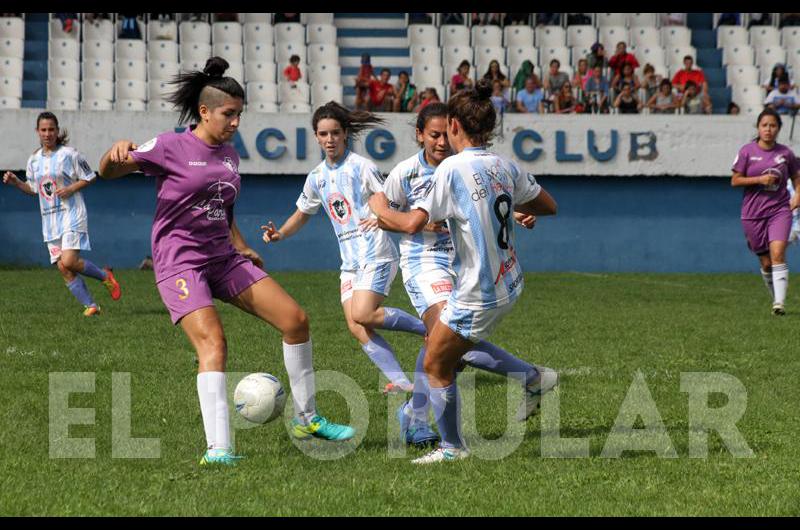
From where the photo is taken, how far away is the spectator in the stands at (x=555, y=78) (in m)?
23.9

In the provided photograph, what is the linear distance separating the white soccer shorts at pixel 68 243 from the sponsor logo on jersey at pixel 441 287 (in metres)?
7.21

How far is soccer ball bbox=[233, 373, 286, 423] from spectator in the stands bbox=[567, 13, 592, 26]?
22525mm

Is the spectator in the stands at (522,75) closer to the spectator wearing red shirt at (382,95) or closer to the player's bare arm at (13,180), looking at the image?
the spectator wearing red shirt at (382,95)

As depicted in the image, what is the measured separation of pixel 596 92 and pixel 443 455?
18932 millimetres

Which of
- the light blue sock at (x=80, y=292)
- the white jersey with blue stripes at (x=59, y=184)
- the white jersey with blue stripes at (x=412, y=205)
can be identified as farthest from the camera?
the white jersey with blue stripes at (x=59, y=184)

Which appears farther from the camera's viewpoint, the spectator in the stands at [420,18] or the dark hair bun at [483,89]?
the spectator in the stands at [420,18]

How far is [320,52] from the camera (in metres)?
26.2

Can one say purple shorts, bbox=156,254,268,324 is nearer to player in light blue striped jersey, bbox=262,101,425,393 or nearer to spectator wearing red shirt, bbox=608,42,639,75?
player in light blue striped jersey, bbox=262,101,425,393

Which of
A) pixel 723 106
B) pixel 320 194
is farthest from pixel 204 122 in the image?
pixel 723 106

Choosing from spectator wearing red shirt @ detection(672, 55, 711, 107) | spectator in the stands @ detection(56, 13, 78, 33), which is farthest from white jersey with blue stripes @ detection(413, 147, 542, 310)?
spectator in the stands @ detection(56, 13, 78, 33)

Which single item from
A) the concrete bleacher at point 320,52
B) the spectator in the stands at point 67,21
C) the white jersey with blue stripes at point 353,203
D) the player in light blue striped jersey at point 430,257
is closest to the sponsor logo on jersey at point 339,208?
the white jersey with blue stripes at point 353,203

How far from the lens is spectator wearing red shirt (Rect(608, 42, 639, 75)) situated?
80.1 feet

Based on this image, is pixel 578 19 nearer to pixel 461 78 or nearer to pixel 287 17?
pixel 461 78

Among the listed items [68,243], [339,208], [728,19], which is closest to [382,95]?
[728,19]
